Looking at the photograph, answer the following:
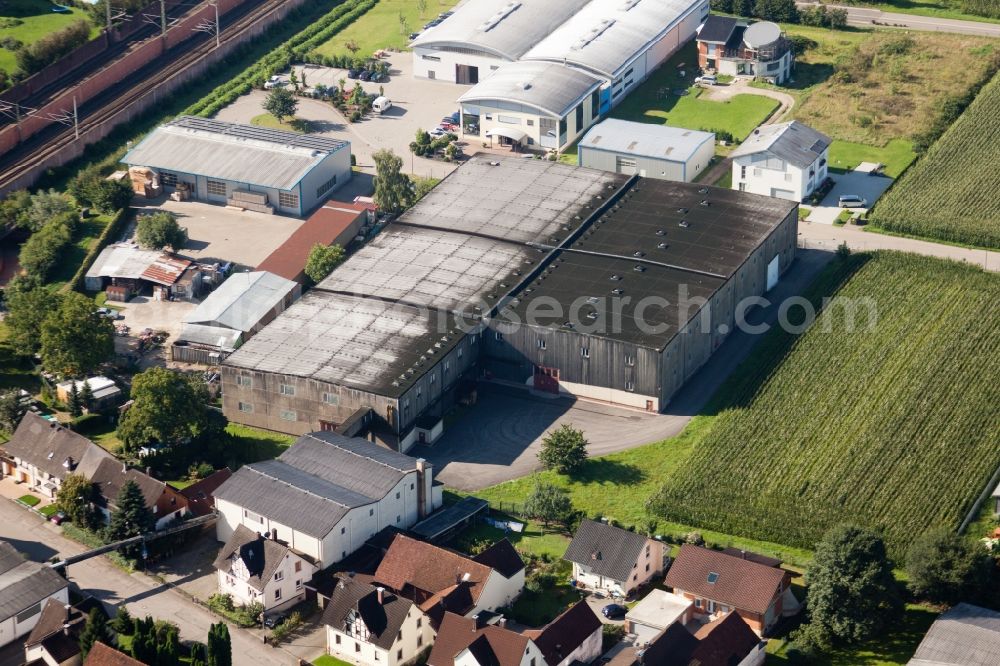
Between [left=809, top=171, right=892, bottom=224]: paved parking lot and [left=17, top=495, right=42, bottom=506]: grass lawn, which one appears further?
[left=809, top=171, right=892, bottom=224]: paved parking lot

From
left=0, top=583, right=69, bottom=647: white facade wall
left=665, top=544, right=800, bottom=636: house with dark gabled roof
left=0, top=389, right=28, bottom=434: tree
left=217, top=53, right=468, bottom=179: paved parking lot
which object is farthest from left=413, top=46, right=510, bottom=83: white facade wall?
left=0, top=583, right=69, bottom=647: white facade wall

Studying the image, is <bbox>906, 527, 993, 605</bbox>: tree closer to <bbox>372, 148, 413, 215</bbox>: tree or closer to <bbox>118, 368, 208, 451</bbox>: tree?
<bbox>118, 368, 208, 451</bbox>: tree

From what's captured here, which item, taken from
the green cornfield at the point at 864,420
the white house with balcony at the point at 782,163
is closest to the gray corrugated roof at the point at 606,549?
the green cornfield at the point at 864,420

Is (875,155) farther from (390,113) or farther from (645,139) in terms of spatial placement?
(390,113)

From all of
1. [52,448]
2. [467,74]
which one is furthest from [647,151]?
[52,448]

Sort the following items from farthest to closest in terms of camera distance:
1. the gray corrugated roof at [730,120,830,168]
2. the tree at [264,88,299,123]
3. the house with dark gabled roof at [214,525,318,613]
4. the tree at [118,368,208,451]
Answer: the tree at [264,88,299,123]
the gray corrugated roof at [730,120,830,168]
the tree at [118,368,208,451]
the house with dark gabled roof at [214,525,318,613]
